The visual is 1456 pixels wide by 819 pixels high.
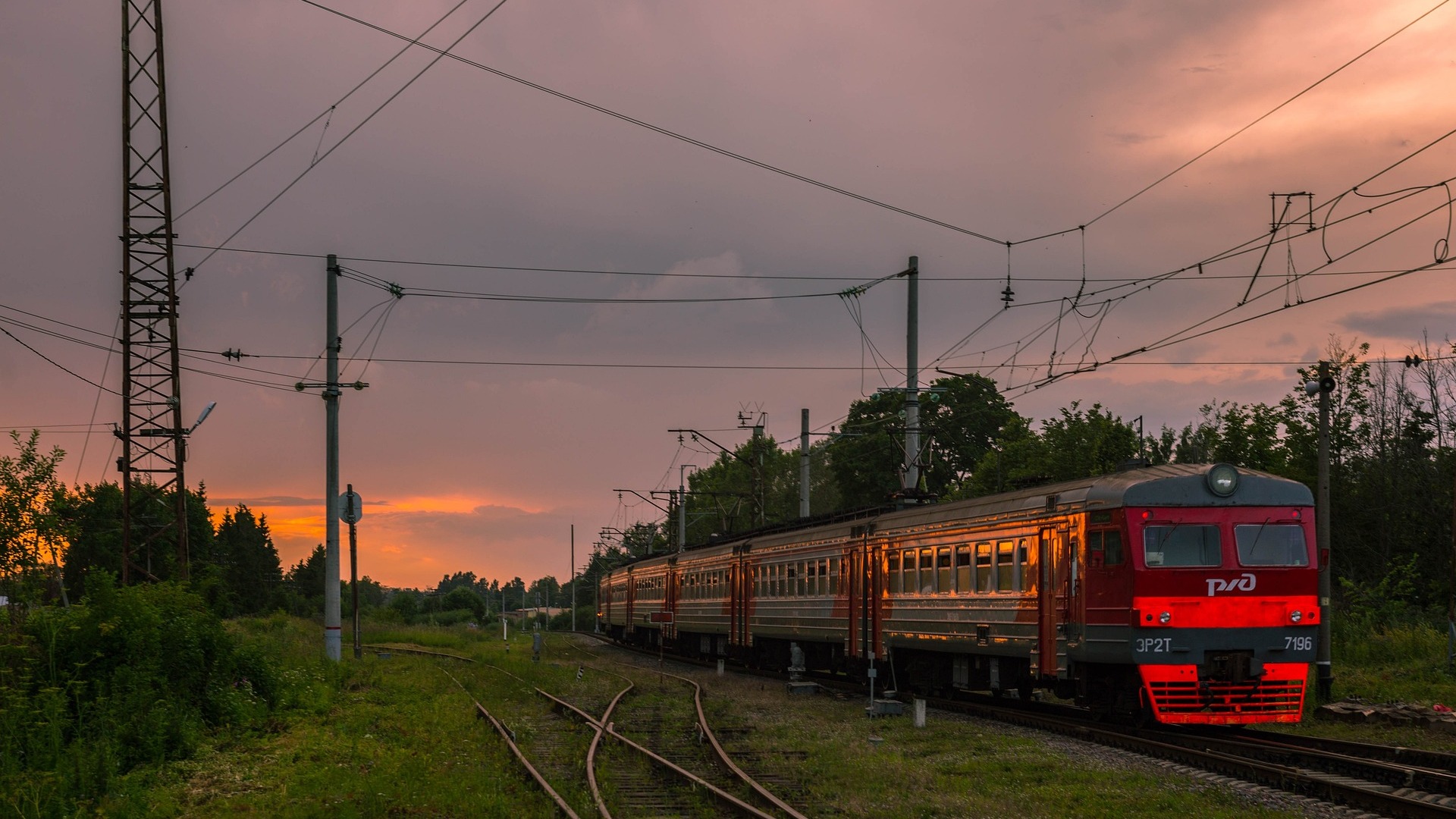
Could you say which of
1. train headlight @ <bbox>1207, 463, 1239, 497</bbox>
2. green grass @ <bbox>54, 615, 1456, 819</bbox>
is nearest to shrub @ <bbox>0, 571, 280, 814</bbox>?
green grass @ <bbox>54, 615, 1456, 819</bbox>

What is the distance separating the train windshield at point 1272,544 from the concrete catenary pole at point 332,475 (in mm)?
17412

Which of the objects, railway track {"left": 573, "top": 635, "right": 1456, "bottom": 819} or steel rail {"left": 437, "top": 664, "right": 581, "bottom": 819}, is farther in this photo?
steel rail {"left": 437, "top": 664, "right": 581, "bottom": 819}

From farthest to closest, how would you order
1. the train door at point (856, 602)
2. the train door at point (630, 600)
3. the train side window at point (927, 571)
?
the train door at point (630, 600)
the train door at point (856, 602)
the train side window at point (927, 571)

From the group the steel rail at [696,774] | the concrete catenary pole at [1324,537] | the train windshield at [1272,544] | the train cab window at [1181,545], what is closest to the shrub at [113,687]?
the steel rail at [696,774]

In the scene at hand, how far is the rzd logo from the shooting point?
1655cm

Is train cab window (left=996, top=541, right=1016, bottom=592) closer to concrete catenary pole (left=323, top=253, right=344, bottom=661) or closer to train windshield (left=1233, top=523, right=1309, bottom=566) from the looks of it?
train windshield (left=1233, top=523, right=1309, bottom=566)

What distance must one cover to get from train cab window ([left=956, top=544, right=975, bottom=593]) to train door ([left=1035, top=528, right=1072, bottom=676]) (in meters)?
2.17

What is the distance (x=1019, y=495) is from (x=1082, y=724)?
133 inches

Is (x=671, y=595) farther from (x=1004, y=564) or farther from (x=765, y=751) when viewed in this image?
(x=765, y=751)

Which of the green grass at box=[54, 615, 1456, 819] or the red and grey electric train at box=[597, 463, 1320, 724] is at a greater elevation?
the red and grey electric train at box=[597, 463, 1320, 724]

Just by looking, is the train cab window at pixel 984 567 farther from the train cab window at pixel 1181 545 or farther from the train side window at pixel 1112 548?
the train cab window at pixel 1181 545

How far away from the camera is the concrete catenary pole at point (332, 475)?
1053 inches

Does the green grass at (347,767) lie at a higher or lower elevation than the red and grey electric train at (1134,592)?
lower

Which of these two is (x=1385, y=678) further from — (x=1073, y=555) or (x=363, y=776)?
(x=363, y=776)
